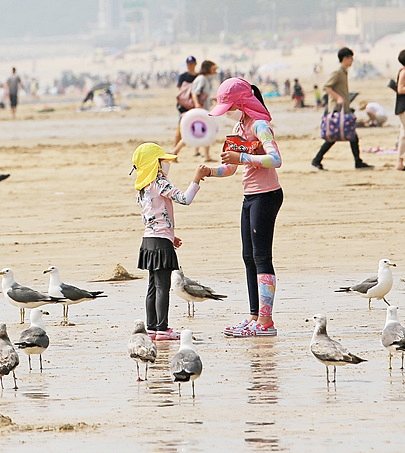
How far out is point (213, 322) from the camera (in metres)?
9.95

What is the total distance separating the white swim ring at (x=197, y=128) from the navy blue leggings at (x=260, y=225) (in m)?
11.9

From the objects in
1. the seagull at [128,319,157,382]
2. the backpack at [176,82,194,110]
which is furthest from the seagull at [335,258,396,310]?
the backpack at [176,82,194,110]

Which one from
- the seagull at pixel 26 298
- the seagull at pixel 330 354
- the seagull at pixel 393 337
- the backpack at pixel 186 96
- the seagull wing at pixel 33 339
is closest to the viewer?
the seagull at pixel 330 354

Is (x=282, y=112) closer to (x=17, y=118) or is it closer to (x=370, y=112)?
(x=17, y=118)

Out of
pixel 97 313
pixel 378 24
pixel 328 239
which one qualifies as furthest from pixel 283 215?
pixel 378 24

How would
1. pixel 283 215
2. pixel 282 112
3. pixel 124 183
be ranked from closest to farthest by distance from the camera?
1. pixel 283 215
2. pixel 124 183
3. pixel 282 112

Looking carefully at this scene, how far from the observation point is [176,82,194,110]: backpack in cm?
Answer: 2184

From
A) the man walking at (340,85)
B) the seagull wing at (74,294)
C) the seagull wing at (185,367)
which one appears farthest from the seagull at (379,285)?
the man walking at (340,85)

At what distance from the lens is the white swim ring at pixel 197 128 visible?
21.4 meters

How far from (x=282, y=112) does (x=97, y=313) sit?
1324 inches

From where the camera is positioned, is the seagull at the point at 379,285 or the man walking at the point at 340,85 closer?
the seagull at the point at 379,285

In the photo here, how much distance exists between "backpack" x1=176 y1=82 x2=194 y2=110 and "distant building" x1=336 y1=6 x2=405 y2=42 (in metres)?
153

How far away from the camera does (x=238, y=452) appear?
6254mm

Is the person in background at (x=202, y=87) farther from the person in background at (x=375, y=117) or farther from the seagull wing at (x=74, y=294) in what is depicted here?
the seagull wing at (x=74, y=294)
